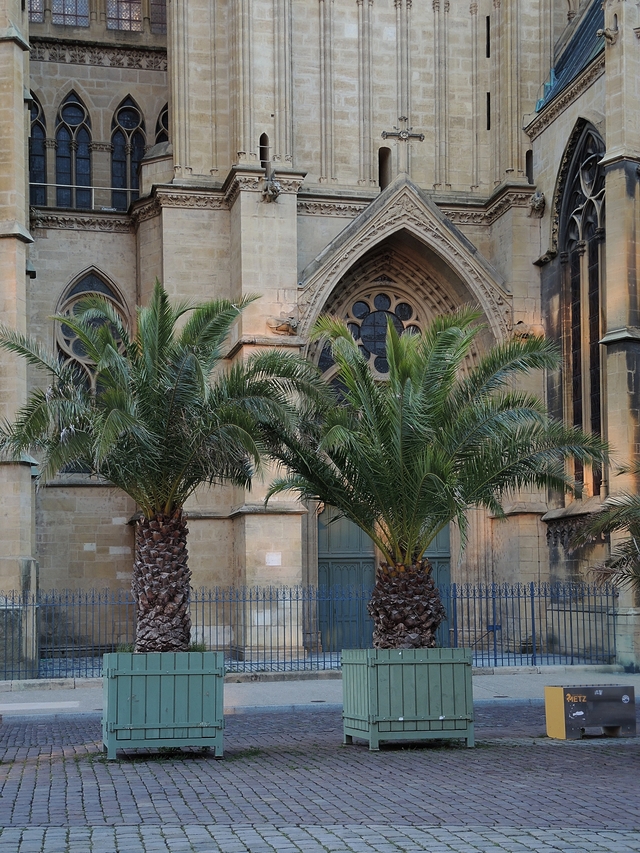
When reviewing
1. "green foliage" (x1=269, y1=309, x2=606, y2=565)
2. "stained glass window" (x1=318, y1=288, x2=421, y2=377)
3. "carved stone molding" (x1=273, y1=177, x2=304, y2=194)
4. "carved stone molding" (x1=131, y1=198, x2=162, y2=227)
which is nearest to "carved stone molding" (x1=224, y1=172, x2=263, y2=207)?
"carved stone molding" (x1=273, y1=177, x2=304, y2=194)

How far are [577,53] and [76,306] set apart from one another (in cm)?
1246

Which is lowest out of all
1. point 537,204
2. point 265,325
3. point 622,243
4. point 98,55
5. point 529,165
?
point 265,325

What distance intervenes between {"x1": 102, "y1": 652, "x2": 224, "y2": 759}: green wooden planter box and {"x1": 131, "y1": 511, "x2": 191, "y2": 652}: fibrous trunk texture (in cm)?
201

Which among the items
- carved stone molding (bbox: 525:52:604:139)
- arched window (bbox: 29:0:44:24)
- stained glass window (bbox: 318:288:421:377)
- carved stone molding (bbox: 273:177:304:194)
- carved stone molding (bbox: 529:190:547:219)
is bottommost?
stained glass window (bbox: 318:288:421:377)

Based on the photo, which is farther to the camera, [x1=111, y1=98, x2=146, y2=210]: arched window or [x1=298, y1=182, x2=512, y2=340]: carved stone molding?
[x1=111, y1=98, x2=146, y2=210]: arched window

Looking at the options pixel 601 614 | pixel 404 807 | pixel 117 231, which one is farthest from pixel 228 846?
pixel 117 231

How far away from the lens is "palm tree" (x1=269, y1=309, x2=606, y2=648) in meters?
14.4

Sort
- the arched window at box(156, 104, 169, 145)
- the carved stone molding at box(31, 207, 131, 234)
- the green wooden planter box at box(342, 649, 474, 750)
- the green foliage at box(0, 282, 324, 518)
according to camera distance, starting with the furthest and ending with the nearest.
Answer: the arched window at box(156, 104, 169, 145)
the carved stone molding at box(31, 207, 131, 234)
the green foliage at box(0, 282, 324, 518)
the green wooden planter box at box(342, 649, 474, 750)

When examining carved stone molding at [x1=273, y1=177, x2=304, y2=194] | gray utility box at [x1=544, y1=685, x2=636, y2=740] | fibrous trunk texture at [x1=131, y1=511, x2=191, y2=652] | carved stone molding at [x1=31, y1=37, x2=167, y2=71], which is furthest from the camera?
carved stone molding at [x1=31, y1=37, x2=167, y2=71]

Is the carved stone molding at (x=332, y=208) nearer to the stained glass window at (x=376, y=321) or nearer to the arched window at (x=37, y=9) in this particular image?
the stained glass window at (x=376, y=321)

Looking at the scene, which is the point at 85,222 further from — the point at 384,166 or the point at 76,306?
the point at 384,166

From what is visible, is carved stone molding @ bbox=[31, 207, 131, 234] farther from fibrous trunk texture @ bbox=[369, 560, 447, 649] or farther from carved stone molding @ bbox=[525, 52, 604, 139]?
fibrous trunk texture @ bbox=[369, 560, 447, 649]

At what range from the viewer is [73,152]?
1192 inches

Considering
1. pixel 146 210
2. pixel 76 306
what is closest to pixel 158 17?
pixel 146 210
